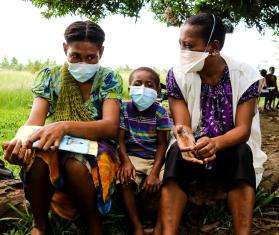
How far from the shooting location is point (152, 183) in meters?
2.95

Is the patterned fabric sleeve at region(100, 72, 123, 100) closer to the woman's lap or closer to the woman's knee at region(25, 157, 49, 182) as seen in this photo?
the woman's lap

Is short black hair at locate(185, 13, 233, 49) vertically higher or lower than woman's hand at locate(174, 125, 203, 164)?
higher

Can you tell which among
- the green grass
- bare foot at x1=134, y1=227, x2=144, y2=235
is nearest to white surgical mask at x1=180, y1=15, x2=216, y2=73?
bare foot at x1=134, y1=227, x2=144, y2=235

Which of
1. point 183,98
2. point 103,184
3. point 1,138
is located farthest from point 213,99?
point 1,138

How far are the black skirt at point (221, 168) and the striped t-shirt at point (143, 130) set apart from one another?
473 mm

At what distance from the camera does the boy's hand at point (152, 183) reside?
9.69ft

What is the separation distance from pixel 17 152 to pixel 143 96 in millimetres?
1145

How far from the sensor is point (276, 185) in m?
3.44

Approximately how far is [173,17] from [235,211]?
8489 mm

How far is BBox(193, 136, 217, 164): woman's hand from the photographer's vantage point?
2.56 m

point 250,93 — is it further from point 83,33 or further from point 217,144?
point 83,33

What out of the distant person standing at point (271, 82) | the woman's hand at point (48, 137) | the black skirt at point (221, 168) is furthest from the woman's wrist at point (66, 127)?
the distant person standing at point (271, 82)

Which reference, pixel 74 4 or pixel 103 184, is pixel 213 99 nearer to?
pixel 103 184

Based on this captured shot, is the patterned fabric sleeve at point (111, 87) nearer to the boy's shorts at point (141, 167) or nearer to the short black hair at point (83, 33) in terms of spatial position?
Result: the short black hair at point (83, 33)
